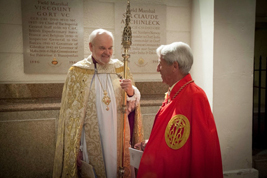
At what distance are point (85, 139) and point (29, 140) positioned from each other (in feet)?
4.71

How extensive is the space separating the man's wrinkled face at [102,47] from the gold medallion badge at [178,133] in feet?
4.00

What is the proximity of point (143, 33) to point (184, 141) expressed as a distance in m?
2.72

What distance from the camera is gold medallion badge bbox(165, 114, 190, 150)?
5.43ft

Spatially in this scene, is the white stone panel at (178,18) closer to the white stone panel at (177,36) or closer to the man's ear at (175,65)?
the white stone panel at (177,36)

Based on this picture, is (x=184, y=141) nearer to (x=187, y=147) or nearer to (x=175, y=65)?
(x=187, y=147)

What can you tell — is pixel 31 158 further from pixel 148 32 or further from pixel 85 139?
pixel 148 32

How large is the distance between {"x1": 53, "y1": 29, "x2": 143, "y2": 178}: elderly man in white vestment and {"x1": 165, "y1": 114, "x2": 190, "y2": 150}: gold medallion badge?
90 cm

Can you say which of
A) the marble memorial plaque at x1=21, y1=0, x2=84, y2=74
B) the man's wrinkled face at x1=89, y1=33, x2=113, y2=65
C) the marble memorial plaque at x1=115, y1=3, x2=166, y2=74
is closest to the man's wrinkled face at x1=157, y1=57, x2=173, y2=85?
the man's wrinkled face at x1=89, y1=33, x2=113, y2=65

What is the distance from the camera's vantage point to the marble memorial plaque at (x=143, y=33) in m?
3.94

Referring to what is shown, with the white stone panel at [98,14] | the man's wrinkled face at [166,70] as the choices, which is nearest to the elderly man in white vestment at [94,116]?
the man's wrinkled face at [166,70]

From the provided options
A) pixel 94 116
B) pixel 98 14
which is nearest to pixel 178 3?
pixel 98 14

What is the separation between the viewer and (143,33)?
4.02 meters

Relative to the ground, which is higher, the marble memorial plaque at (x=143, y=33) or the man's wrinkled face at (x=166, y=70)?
the marble memorial plaque at (x=143, y=33)

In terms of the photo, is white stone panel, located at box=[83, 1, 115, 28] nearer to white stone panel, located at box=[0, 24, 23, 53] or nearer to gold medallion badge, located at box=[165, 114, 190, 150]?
white stone panel, located at box=[0, 24, 23, 53]
